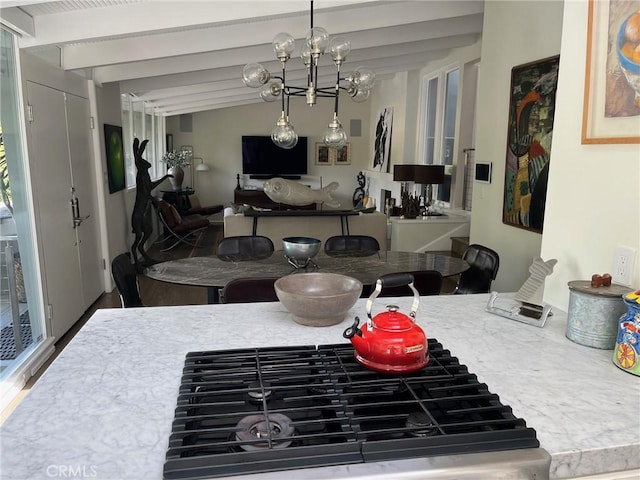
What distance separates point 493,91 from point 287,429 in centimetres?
383

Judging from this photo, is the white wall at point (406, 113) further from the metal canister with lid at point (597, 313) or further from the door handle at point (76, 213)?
the metal canister with lid at point (597, 313)

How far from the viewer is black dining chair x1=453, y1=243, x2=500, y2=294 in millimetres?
3047

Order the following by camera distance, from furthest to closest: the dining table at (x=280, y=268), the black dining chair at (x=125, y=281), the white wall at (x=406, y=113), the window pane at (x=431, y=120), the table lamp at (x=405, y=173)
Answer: the white wall at (x=406, y=113), the window pane at (x=431, y=120), the table lamp at (x=405, y=173), the dining table at (x=280, y=268), the black dining chair at (x=125, y=281)

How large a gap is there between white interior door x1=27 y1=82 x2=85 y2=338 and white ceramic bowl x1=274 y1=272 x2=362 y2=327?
2537 mm

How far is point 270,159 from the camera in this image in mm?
10523

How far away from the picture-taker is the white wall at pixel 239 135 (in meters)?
10.4

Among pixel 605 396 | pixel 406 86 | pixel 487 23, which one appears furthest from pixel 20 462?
pixel 406 86

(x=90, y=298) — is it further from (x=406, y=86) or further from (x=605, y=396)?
(x=406, y=86)

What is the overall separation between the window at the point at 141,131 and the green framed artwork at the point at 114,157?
1.77ft

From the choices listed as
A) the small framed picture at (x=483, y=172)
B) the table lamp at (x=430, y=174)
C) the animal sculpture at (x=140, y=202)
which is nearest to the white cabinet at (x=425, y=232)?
the table lamp at (x=430, y=174)

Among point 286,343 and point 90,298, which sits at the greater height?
point 286,343

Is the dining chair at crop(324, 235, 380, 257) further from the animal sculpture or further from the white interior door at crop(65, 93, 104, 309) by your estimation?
the animal sculpture

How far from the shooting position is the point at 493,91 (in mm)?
4008

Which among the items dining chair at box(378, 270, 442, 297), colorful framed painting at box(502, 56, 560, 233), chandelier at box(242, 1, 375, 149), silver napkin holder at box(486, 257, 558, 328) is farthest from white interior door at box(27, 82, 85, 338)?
colorful framed painting at box(502, 56, 560, 233)
